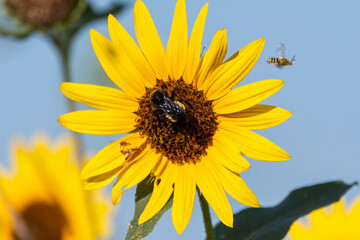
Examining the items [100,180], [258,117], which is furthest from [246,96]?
[100,180]

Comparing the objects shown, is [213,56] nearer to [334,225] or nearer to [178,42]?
[178,42]

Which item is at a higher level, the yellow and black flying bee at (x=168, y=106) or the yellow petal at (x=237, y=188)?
the yellow and black flying bee at (x=168, y=106)

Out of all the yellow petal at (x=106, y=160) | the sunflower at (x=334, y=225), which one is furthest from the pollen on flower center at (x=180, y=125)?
the sunflower at (x=334, y=225)

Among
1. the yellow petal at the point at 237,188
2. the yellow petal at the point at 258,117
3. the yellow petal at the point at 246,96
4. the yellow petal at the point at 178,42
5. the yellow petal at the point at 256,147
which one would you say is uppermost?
the yellow petal at the point at 178,42

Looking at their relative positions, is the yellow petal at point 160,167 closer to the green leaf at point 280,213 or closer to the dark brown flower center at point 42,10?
the green leaf at point 280,213

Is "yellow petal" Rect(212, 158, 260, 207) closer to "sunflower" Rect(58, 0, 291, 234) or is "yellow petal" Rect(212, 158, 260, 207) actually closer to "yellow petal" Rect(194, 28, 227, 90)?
"sunflower" Rect(58, 0, 291, 234)

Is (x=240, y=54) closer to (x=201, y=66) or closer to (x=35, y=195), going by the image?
(x=201, y=66)
